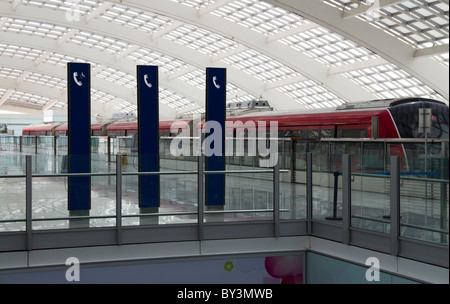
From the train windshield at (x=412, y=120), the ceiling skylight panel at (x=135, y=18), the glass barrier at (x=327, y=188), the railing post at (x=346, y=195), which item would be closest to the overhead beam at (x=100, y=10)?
the ceiling skylight panel at (x=135, y=18)

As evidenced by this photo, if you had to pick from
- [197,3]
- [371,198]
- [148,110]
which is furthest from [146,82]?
[197,3]

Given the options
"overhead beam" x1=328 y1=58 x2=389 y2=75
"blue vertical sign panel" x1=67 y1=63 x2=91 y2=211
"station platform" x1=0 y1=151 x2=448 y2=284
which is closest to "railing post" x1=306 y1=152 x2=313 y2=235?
"station platform" x1=0 y1=151 x2=448 y2=284

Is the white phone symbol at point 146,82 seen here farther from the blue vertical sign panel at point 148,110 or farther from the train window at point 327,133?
the train window at point 327,133

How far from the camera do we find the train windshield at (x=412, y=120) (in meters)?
19.8

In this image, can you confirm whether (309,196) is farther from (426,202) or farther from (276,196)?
(426,202)

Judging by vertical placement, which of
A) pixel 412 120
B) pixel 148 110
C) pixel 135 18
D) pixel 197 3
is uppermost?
pixel 135 18

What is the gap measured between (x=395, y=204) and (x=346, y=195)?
1.28 metres

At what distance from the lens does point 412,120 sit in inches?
786

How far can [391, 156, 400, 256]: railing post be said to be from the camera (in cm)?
916

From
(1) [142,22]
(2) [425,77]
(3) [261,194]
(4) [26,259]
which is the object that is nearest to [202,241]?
(3) [261,194]

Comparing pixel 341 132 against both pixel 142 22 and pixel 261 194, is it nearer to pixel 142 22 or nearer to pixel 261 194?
pixel 261 194

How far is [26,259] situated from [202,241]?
296cm

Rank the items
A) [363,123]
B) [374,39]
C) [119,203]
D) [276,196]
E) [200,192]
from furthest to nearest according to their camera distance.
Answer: [374,39], [363,123], [276,196], [200,192], [119,203]
